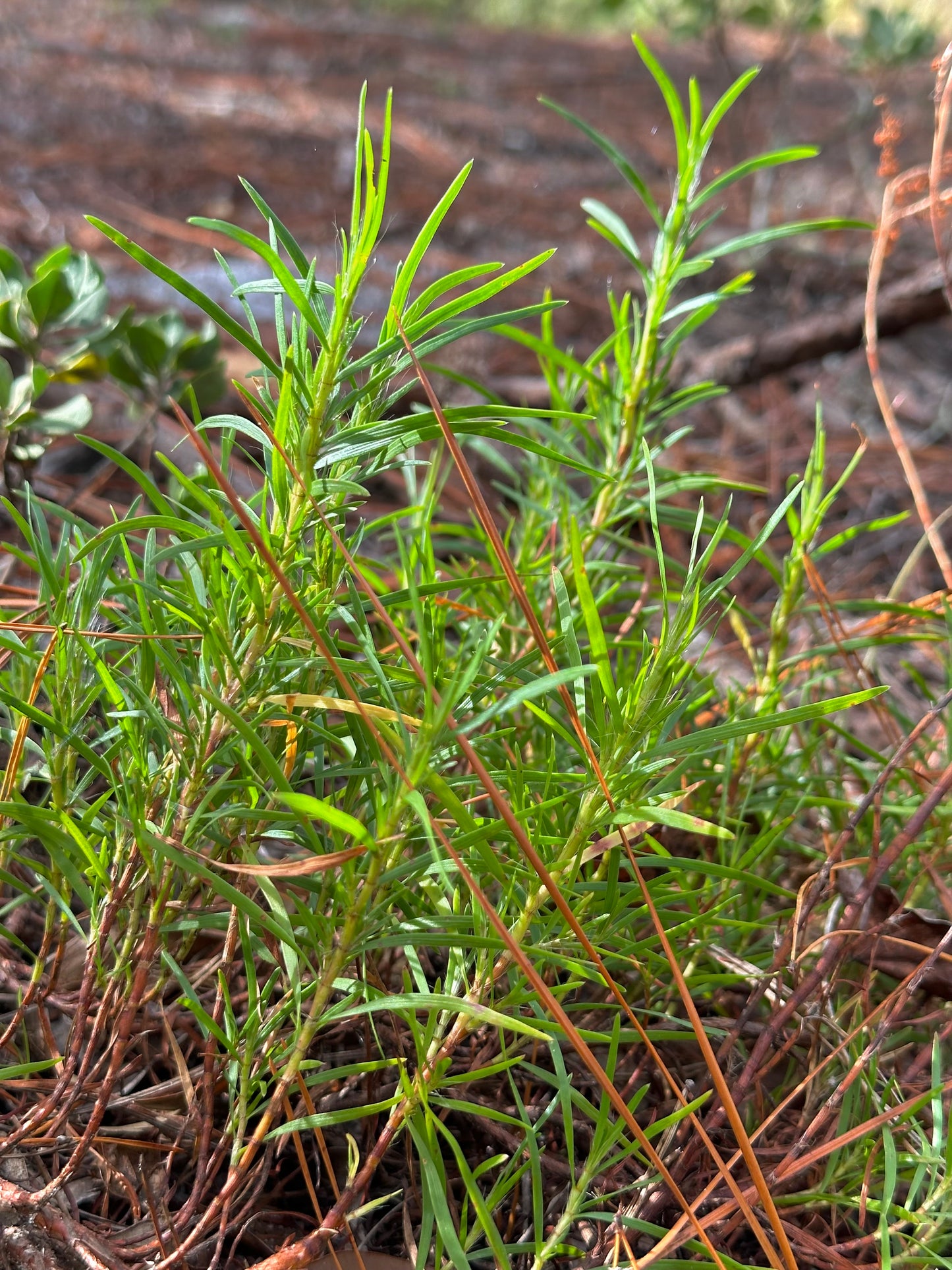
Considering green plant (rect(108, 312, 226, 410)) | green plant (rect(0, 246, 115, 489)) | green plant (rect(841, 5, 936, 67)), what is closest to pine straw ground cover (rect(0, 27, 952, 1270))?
green plant (rect(0, 246, 115, 489))

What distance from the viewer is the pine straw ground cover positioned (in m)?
0.68

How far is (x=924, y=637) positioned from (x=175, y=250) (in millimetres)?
3119

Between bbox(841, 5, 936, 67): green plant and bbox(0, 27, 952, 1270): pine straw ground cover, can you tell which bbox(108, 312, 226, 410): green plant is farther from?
bbox(841, 5, 936, 67): green plant

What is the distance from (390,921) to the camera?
2.33 feet

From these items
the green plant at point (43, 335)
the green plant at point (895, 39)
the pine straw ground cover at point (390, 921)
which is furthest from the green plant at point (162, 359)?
the green plant at point (895, 39)

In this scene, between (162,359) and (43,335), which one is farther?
(162,359)

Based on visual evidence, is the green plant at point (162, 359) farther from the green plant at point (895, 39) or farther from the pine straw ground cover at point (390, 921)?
the green plant at point (895, 39)

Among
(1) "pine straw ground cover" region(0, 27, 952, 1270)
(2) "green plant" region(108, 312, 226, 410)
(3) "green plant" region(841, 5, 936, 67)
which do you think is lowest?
(1) "pine straw ground cover" region(0, 27, 952, 1270)

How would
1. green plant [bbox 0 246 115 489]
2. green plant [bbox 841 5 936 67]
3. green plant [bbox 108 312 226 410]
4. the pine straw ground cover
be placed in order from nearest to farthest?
the pine straw ground cover → green plant [bbox 0 246 115 489] → green plant [bbox 108 312 226 410] → green plant [bbox 841 5 936 67]

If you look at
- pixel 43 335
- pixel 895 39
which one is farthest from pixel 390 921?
pixel 895 39

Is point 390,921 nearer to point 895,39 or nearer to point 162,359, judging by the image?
point 162,359

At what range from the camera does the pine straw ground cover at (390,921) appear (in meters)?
0.68

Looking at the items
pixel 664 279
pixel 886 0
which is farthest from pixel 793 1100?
pixel 886 0

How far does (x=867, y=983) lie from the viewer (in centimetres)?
92
